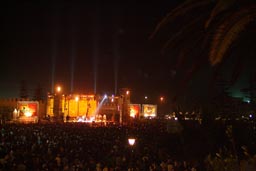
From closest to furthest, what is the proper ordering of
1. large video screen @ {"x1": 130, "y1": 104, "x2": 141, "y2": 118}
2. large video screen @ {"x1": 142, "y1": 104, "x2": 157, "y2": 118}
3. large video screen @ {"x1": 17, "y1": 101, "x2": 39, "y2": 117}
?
large video screen @ {"x1": 17, "y1": 101, "x2": 39, "y2": 117}, large video screen @ {"x1": 130, "y1": 104, "x2": 141, "y2": 118}, large video screen @ {"x1": 142, "y1": 104, "x2": 157, "y2": 118}

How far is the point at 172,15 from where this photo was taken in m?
6.88

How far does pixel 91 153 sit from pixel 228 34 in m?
9.28

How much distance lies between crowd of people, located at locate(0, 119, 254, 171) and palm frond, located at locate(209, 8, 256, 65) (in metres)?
→ 5.29

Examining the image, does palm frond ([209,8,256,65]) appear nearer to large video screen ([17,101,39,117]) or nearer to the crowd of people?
the crowd of people

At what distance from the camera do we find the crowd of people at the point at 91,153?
1134cm

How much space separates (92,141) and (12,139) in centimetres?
448

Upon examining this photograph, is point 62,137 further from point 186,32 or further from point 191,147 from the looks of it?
point 186,32

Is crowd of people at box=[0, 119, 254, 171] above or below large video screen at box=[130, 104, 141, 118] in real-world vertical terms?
below

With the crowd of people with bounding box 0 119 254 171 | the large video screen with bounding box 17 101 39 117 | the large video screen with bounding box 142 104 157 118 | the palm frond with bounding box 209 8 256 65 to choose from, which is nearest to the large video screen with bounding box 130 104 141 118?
the large video screen with bounding box 142 104 157 118

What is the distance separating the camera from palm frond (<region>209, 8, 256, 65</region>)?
5.81 m

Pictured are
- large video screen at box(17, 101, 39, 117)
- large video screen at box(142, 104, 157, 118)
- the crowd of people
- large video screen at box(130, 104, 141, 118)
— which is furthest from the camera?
large video screen at box(142, 104, 157, 118)

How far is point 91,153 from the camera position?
45.2 feet

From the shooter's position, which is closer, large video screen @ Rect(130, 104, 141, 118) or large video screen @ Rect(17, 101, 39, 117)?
large video screen @ Rect(17, 101, 39, 117)

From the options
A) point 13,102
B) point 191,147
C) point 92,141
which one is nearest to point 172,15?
point 191,147
